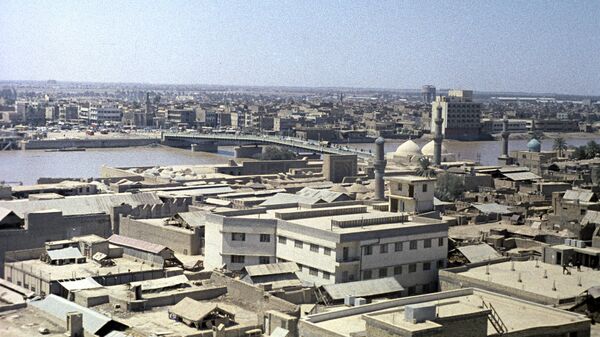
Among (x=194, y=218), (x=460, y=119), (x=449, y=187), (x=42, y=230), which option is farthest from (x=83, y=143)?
(x=194, y=218)

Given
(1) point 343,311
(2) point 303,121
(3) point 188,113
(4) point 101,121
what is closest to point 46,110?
(4) point 101,121

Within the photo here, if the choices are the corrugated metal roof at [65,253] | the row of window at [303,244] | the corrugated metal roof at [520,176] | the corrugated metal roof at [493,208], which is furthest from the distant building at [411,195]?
the corrugated metal roof at [520,176]

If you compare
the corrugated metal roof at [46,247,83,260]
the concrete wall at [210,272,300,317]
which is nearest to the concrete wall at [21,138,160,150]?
the corrugated metal roof at [46,247,83,260]

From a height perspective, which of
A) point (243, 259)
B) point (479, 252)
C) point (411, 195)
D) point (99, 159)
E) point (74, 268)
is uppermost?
point (411, 195)

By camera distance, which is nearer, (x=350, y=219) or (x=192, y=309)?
(x=192, y=309)

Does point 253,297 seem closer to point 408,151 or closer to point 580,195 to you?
point 580,195

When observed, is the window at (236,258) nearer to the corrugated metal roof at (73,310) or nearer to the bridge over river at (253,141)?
the corrugated metal roof at (73,310)

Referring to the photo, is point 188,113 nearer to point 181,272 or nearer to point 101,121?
point 101,121
